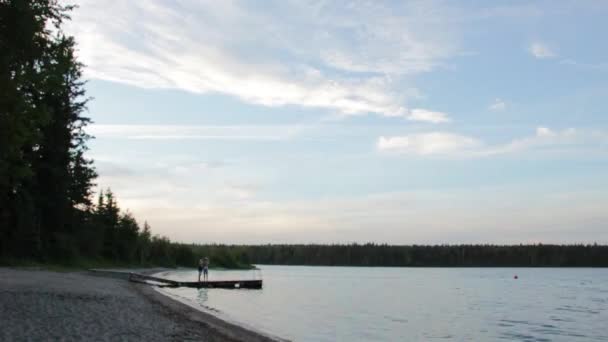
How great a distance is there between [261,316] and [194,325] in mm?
15232

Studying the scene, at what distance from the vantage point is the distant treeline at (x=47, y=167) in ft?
68.2

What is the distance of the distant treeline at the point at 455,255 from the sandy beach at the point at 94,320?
442 ft

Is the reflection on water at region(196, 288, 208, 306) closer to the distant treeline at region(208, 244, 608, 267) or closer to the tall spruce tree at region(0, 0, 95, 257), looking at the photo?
the tall spruce tree at region(0, 0, 95, 257)

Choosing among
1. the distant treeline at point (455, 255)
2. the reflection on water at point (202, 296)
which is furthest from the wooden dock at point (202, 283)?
the distant treeline at point (455, 255)

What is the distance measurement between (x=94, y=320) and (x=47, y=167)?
129 ft

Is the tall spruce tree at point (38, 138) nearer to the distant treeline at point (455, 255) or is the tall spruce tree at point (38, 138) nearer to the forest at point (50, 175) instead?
the forest at point (50, 175)

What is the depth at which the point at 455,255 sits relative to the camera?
179500 mm

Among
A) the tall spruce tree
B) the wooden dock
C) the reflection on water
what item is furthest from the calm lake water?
the tall spruce tree

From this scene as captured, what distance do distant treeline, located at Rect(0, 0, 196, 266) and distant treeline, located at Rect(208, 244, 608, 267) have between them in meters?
85.0

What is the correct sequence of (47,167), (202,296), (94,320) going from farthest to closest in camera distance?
1. (47,167)
2. (202,296)
3. (94,320)

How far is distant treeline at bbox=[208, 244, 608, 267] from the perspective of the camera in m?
167

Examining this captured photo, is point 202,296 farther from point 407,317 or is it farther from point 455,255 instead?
point 455,255

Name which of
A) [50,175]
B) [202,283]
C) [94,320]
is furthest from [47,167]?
[94,320]

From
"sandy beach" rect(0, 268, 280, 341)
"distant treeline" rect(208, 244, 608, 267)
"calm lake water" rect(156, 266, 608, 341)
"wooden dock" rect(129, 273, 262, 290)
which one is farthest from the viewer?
"distant treeline" rect(208, 244, 608, 267)
